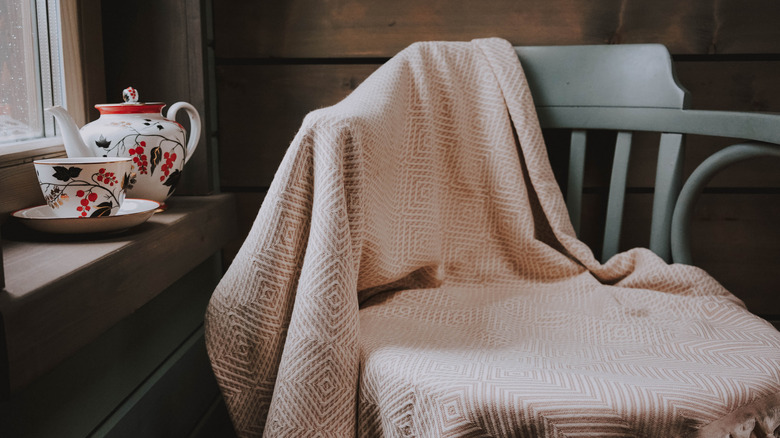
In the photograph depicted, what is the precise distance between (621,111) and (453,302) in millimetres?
432

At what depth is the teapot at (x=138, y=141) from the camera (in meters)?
0.80

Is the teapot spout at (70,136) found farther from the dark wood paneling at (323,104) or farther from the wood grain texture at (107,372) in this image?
the dark wood paneling at (323,104)

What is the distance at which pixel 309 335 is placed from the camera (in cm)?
67

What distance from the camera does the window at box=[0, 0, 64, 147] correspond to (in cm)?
78

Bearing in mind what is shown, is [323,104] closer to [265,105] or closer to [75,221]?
[265,105]

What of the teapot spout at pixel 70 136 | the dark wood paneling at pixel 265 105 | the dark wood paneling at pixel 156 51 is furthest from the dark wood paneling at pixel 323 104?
the teapot spout at pixel 70 136

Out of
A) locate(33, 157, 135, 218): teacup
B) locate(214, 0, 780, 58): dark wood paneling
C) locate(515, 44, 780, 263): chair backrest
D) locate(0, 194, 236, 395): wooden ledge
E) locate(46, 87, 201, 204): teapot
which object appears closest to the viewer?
locate(0, 194, 236, 395): wooden ledge

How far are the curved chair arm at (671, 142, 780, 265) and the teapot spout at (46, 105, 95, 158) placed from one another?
0.83 metres

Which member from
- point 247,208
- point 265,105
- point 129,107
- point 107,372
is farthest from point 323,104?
point 107,372

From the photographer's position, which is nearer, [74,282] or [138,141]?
[74,282]

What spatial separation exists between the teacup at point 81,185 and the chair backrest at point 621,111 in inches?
26.6

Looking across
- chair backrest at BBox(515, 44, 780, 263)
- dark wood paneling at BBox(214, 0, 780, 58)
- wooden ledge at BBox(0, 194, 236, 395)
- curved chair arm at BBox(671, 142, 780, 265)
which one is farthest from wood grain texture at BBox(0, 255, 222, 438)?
curved chair arm at BBox(671, 142, 780, 265)

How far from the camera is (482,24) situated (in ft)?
3.65

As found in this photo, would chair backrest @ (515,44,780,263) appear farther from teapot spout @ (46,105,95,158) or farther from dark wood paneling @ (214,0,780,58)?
teapot spout @ (46,105,95,158)
